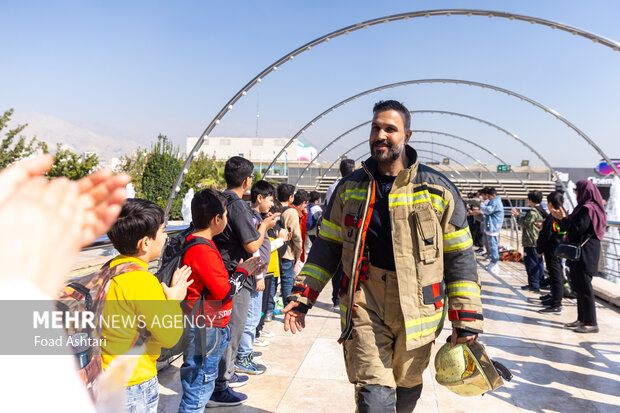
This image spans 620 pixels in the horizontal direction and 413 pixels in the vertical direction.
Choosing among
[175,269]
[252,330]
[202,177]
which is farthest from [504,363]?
[202,177]

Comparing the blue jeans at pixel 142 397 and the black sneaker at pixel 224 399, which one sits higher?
the blue jeans at pixel 142 397

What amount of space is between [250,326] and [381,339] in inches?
92.0

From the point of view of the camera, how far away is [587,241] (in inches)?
255

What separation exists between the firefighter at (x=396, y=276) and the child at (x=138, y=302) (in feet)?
2.82

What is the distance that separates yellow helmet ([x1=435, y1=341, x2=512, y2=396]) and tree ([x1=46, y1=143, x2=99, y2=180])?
86.2ft

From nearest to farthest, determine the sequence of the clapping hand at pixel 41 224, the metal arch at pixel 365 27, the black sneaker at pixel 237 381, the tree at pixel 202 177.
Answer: the clapping hand at pixel 41 224 < the black sneaker at pixel 237 381 < the metal arch at pixel 365 27 < the tree at pixel 202 177

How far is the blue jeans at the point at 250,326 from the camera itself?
480 centimetres

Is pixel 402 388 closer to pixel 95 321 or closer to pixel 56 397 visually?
pixel 95 321

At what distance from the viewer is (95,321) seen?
2246 mm

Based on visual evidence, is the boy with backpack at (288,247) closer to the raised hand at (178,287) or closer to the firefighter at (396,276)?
the firefighter at (396,276)

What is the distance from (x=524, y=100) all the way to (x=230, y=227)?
32.1ft

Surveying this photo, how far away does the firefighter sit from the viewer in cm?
276

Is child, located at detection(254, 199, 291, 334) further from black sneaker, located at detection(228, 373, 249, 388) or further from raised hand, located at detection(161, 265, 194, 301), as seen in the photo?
raised hand, located at detection(161, 265, 194, 301)

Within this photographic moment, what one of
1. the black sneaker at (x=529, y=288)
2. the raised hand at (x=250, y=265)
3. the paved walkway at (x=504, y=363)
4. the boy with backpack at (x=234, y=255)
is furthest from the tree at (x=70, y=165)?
the raised hand at (x=250, y=265)
